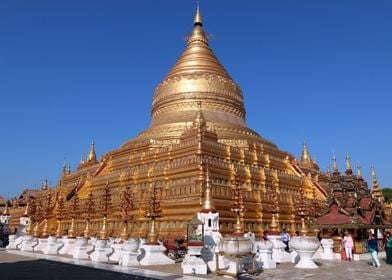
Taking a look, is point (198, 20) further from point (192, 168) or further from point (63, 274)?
Result: point (63, 274)

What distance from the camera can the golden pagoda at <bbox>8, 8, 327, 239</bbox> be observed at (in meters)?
26.1

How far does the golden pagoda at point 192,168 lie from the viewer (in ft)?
85.5

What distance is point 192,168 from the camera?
26531mm

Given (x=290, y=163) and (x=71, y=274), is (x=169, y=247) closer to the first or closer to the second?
(x=71, y=274)

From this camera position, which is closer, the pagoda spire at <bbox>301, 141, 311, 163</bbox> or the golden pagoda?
the golden pagoda

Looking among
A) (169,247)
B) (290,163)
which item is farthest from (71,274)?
(290,163)

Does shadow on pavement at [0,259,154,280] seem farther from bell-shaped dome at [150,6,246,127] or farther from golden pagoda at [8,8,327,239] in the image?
bell-shaped dome at [150,6,246,127]

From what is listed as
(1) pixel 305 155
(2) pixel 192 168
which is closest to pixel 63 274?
(2) pixel 192 168

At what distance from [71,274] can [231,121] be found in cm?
2789

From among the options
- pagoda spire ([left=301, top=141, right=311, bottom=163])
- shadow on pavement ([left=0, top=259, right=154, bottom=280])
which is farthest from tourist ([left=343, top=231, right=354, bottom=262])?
pagoda spire ([left=301, top=141, right=311, bottom=163])

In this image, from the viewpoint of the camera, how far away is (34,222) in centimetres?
3105

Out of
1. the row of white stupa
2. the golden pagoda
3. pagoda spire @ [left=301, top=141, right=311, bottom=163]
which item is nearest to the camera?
the row of white stupa

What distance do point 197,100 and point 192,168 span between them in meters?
13.7

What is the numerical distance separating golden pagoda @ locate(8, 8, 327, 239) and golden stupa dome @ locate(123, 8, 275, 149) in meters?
0.11
